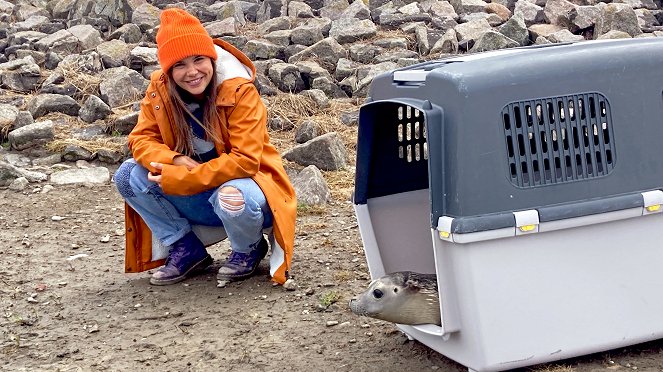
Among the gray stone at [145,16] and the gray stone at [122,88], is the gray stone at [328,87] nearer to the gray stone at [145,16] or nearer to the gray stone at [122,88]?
the gray stone at [122,88]

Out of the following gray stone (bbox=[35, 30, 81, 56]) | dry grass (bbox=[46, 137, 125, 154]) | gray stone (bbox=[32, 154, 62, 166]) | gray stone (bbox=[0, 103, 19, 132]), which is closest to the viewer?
gray stone (bbox=[32, 154, 62, 166])

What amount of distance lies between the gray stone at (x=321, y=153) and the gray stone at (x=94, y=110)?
1.80 meters

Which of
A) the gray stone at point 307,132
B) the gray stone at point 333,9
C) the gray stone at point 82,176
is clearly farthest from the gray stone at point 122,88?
the gray stone at point 333,9

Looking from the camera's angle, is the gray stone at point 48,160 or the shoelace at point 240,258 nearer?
the shoelace at point 240,258

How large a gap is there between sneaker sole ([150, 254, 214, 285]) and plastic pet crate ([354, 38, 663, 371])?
151 centimetres

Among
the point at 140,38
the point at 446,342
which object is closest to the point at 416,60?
the point at 140,38

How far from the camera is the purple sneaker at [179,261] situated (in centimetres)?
403

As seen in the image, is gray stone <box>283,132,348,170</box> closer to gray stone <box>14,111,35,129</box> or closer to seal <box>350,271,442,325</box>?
gray stone <box>14,111,35,129</box>

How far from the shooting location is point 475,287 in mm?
2646

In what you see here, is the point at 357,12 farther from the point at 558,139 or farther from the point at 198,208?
the point at 558,139

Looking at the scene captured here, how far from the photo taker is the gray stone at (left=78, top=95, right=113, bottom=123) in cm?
700

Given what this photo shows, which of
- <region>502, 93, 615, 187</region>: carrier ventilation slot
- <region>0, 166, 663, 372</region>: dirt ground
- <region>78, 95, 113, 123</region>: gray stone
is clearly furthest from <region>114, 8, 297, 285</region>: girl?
<region>78, 95, 113, 123</region>: gray stone

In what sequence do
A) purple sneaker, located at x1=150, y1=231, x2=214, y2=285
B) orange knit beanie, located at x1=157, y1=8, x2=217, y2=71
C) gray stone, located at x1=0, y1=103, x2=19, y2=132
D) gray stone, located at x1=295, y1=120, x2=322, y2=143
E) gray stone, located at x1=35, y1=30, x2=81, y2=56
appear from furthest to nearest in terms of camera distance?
gray stone, located at x1=35, y1=30, x2=81, y2=56 < gray stone, located at x1=0, y1=103, x2=19, y2=132 < gray stone, located at x1=295, y1=120, x2=322, y2=143 < purple sneaker, located at x1=150, y1=231, x2=214, y2=285 < orange knit beanie, located at x1=157, y1=8, x2=217, y2=71

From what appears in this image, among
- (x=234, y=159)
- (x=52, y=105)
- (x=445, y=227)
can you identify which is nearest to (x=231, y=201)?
(x=234, y=159)
